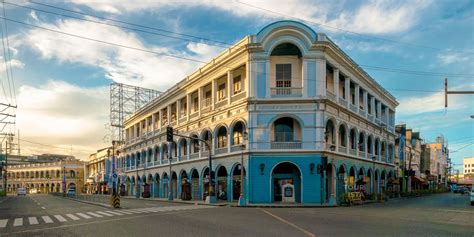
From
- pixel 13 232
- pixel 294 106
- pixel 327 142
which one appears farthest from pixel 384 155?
pixel 13 232

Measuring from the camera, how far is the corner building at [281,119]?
123 ft

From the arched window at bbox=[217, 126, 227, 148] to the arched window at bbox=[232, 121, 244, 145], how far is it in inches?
90.0

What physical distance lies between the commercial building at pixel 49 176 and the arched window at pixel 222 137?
328 feet

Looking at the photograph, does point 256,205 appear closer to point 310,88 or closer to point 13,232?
point 310,88

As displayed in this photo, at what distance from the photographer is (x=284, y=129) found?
1531 inches

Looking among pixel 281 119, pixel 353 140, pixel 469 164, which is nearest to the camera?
pixel 281 119

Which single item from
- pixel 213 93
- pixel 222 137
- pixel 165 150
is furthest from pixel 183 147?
pixel 213 93

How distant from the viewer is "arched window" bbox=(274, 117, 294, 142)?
127ft

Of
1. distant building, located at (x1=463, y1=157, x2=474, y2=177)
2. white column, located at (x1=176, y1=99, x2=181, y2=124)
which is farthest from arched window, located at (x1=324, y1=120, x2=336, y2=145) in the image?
distant building, located at (x1=463, y1=157, x2=474, y2=177)

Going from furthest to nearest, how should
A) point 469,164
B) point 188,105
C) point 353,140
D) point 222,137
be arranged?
point 469,164, point 188,105, point 353,140, point 222,137

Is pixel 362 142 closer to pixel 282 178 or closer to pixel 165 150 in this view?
pixel 282 178

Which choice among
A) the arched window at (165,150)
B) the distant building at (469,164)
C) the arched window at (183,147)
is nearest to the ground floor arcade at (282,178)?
the arched window at (183,147)

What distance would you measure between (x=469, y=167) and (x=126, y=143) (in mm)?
137867

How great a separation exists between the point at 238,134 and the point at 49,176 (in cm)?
11797
